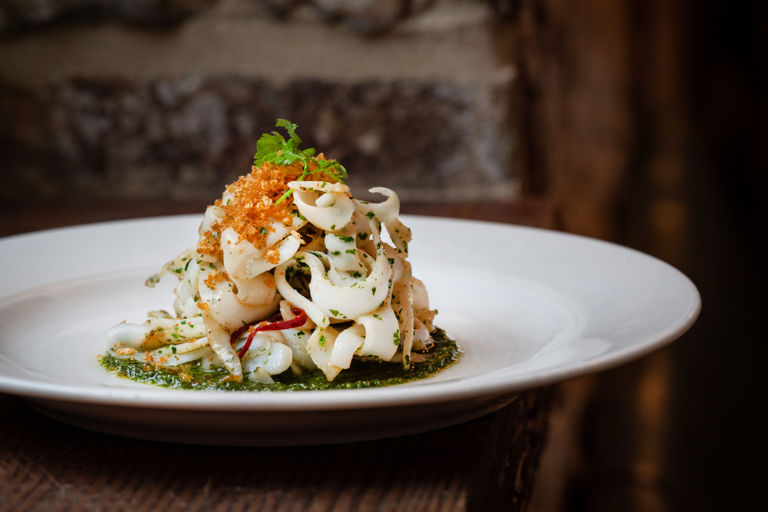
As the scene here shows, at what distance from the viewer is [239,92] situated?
2293 millimetres

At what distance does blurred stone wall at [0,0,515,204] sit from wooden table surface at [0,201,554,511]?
1.49m

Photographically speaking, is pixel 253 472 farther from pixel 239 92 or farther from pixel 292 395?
pixel 239 92

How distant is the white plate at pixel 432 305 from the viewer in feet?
2.21

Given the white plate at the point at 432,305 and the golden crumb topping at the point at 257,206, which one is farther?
the golden crumb topping at the point at 257,206

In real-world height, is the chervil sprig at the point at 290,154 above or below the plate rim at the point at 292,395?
above

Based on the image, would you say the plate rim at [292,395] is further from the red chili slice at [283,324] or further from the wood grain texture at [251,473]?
the red chili slice at [283,324]

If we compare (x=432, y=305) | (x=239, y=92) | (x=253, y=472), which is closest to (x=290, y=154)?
(x=432, y=305)

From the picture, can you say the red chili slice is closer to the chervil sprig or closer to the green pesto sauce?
the green pesto sauce

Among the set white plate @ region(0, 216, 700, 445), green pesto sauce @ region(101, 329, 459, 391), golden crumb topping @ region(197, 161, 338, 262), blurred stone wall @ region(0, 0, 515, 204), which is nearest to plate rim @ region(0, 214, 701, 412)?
white plate @ region(0, 216, 700, 445)

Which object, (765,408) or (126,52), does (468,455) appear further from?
(765,408)

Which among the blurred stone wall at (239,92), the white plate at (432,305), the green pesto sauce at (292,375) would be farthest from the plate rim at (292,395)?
the blurred stone wall at (239,92)

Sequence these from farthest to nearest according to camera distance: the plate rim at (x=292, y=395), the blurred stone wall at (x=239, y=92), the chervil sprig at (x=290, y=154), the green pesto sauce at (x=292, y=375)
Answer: the blurred stone wall at (x=239, y=92)
the chervil sprig at (x=290, y=154)
the green pesto sauce at (x=292, y=375)
the plate rim at (x=292, y=395)

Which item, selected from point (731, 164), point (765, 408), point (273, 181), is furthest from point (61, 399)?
point (731, 164)

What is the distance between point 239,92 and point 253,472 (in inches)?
67.8
